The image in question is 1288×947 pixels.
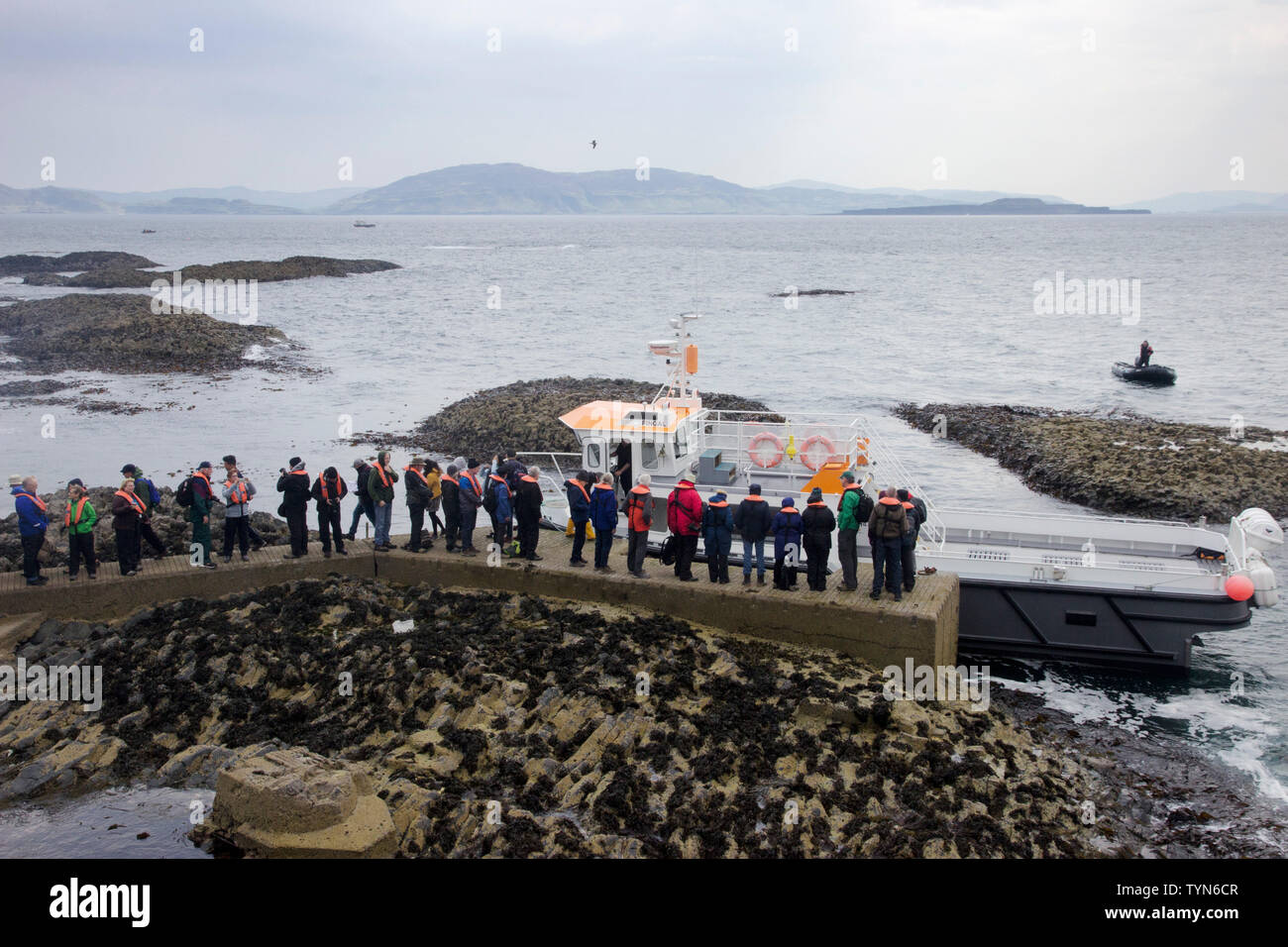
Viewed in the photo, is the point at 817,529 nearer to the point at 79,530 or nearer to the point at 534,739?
the point at 534,739

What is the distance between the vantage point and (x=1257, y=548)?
14156 millimetres

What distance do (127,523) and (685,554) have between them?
7112 mm

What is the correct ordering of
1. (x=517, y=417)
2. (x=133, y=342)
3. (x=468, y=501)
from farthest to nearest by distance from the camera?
(x=133, y=342), (x=517, y=417), (x=468, y=501)

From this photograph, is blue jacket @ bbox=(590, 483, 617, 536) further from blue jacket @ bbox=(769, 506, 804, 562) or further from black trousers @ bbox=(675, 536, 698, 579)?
blue jacket @ bbox=(769, 506, 804, 562)

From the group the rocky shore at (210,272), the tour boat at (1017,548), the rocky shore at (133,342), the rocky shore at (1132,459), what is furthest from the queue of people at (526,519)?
the rocky shore at (210,272)

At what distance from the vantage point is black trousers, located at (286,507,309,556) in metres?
13.4

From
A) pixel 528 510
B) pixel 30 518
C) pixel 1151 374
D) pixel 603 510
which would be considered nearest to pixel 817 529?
pixel 603 510

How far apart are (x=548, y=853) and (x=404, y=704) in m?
3.11

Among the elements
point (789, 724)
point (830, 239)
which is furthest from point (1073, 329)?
point (830, 239)

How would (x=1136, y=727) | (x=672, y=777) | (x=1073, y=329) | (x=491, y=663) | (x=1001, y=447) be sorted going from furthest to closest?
(x=1073, y=329)
(x=1001, y=447)
(x=1136, y=727)
(x=491, y=663)
(x=672, y=777)

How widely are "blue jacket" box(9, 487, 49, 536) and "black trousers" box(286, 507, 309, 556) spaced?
2.91m

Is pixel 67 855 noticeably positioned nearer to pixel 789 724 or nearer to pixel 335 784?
pixel 335 784

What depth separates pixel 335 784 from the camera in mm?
8008

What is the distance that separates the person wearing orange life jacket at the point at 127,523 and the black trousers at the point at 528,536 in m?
4.27
